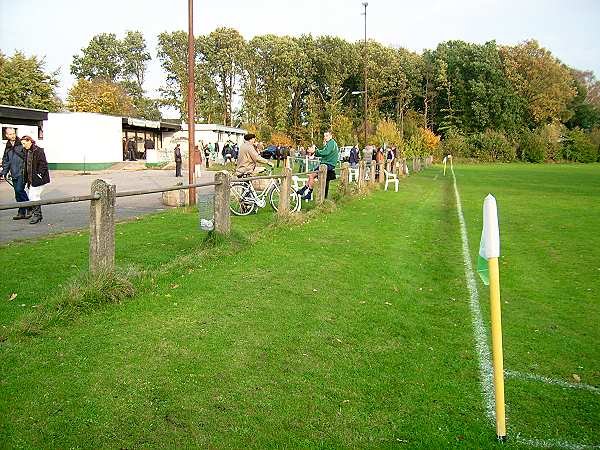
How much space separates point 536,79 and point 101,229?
84.8 m

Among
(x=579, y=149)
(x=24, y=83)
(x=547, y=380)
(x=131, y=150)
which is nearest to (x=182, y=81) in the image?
(x=24, y=83)

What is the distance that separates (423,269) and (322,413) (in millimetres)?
5139

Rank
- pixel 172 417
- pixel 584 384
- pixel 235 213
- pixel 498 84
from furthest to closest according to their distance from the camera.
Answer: pixel 498 84, pixel 235 213, pixel 584 384, pixel 172 417

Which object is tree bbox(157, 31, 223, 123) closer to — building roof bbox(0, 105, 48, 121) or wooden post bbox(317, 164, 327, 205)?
building roof bbox(0, 105, 48, 121)

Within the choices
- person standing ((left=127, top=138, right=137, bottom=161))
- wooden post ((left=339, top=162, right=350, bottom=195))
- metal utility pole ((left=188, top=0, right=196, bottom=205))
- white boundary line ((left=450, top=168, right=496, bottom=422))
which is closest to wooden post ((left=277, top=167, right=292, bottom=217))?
metal utility pole ((left=188, top=0, right=196, bottom=205))

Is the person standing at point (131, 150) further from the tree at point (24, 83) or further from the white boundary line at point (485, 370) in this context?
the white boundary line at point (485, 370)

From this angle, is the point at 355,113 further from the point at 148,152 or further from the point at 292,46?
the point at 148,152

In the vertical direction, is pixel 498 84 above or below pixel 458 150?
above

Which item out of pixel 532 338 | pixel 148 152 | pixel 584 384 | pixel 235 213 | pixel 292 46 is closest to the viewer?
pixel 584 384

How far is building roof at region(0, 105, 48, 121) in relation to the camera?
29.5 metres

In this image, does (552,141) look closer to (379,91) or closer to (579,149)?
(579,149)

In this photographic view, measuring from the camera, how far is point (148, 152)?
4234 cm

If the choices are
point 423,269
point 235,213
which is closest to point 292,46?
point 235,213

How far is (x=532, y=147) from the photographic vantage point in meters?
77.1
